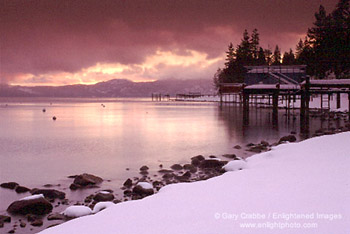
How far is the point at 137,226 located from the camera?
17.9 ft

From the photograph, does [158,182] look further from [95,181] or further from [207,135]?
[207,135]

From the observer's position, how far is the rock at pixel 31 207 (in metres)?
8.10

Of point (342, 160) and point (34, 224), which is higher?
point (342, 160)

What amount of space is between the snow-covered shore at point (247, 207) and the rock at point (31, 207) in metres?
2.32

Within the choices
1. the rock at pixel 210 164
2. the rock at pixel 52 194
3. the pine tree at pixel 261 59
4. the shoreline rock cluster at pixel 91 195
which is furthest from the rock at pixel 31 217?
the pine tree at pixel 261 59

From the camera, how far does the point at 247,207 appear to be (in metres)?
5.80

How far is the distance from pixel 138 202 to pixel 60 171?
7.05 meters

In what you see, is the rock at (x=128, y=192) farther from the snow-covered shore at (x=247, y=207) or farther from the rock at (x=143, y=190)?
the snow-covered shore at (x=247, y=207)

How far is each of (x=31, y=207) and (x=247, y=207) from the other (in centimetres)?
511

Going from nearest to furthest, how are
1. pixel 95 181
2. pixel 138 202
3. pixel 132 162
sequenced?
pixel 138 202 → pixel 95 181 → pixel 132 162

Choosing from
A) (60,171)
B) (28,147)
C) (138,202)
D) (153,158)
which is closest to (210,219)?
(138,202)

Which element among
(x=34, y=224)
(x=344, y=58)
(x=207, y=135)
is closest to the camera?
(x=34, y=224)

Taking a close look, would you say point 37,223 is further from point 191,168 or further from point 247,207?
point 191,168

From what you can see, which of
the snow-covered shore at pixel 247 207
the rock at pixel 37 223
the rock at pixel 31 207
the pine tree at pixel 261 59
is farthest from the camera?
the pine tree at pixel 261 59
